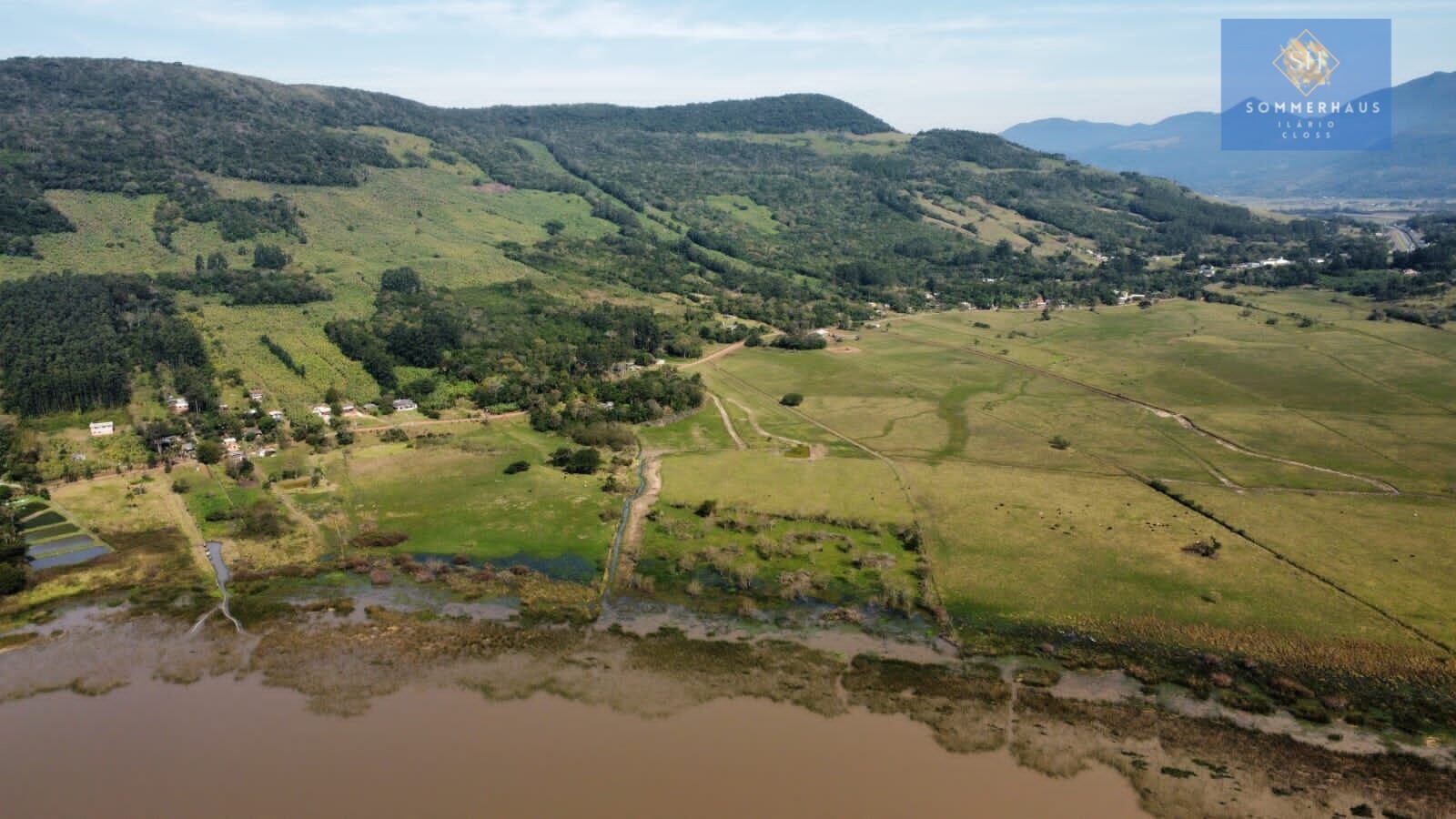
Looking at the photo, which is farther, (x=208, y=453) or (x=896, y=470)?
(x=208, y=453)

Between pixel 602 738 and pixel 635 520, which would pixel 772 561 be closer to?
pixel 635 520

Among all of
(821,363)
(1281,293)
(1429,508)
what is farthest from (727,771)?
(1281,293)

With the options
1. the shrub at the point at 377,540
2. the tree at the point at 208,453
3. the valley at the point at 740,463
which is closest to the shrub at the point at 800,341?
the valley at the point at 740,463

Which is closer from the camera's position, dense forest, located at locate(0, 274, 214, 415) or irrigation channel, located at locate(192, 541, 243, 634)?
irrigation channel, located at locate(192, 541, 243, 634)

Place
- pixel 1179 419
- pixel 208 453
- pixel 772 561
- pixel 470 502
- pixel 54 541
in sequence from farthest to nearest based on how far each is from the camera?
pixel 1179 419 → pixel 208 453 → pixel 470 502 → pixel 54 541 → pixel 772 561

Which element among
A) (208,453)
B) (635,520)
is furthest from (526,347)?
(635,520)

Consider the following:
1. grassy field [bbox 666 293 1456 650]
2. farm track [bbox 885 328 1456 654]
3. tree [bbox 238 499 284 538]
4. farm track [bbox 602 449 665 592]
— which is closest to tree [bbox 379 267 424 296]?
grassy field [bbox 666 293 1456 650]

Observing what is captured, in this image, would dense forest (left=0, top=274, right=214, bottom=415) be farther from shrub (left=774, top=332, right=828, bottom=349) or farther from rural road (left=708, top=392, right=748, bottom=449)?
shrub (left=774, top=332, right=828, bottom=349)

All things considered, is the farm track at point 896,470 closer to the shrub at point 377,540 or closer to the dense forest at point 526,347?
the dense forest at point 526,347
